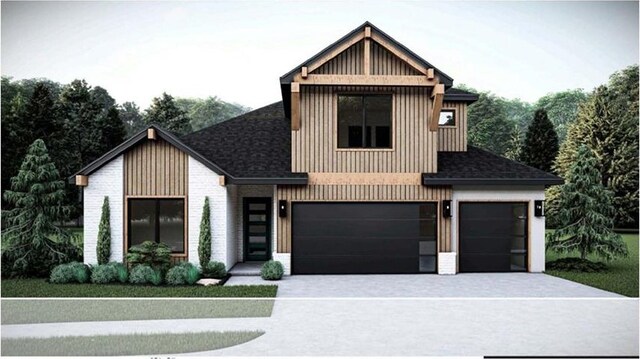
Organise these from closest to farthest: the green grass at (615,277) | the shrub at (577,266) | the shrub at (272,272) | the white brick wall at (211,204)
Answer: the green grass at (615,277) < the shrub at (272,272) < the white brick wall at (211,204) < the shrub at (577,266)

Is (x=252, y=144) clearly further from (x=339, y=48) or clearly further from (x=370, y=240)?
(x=370, y=240)

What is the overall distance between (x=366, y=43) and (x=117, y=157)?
24.2ft

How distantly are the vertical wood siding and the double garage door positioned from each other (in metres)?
3.26

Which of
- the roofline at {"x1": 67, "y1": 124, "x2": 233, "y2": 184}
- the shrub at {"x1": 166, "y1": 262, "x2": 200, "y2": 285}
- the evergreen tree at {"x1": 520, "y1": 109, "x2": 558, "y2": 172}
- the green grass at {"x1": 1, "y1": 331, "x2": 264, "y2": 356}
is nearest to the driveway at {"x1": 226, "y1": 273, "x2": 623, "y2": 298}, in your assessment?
the shrub at {"x1": 166, "y1": 262, "x2": 200, "y2": 285}

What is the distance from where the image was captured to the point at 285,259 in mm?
14258

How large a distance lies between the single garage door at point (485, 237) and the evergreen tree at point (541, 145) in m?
26.0

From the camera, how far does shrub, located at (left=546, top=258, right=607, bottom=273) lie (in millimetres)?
14961

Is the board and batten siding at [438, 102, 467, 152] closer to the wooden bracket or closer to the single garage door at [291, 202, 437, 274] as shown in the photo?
the single garage door at [291, 202, 437, 274]

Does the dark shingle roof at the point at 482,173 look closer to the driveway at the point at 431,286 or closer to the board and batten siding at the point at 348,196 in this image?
the board and batten siding at the point at 348,196

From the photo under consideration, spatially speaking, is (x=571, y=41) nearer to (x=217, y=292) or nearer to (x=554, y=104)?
(x=217, y=292)

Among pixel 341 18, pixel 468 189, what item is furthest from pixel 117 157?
pixel 468 189

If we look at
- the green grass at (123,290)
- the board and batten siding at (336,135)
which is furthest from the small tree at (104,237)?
the board and batten siding at (336,135)

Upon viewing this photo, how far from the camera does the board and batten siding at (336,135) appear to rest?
14391 mm

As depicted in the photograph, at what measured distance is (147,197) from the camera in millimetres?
13852
